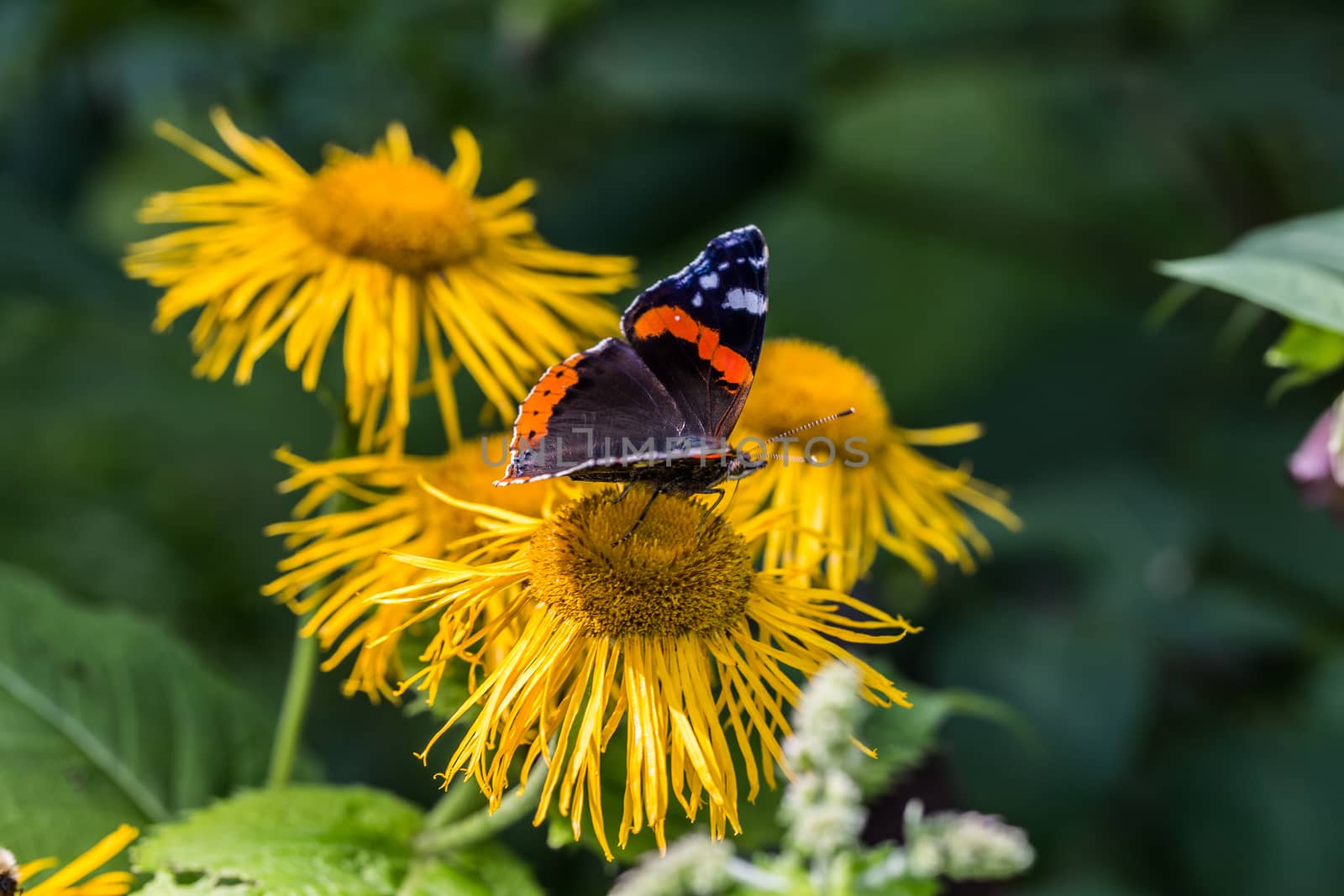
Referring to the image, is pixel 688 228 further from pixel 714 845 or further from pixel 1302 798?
pixel 714 845

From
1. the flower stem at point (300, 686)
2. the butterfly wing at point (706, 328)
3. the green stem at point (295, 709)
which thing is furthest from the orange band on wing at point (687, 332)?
the green stem at point (295, 709)

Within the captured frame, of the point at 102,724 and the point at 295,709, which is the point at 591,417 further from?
the point at 102,724

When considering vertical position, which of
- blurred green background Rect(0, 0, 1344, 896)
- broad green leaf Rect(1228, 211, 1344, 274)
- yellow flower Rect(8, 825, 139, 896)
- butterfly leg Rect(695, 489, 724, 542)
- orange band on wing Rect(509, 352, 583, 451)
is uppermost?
blurred green background Rect(0, 0, 1344, 896)

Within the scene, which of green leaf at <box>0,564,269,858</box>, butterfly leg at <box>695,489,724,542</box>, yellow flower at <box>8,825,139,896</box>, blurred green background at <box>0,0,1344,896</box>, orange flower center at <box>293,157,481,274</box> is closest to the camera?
yellow flower at <box>8,825,139,896</box>

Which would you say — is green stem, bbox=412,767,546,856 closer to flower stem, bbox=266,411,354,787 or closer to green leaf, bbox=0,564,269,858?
flower stem, bbox=266,411,354,787

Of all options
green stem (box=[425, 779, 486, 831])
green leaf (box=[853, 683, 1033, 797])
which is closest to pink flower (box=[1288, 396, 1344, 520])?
green leaf (box=[853, 683, 1033, 797])

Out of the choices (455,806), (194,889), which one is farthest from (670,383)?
(194,889)

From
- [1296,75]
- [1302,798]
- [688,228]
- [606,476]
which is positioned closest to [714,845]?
[606,476]
